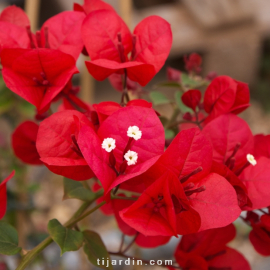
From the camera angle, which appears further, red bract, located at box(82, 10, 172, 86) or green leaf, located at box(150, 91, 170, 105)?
green leaf, located at box(150, 91, 170, 105)

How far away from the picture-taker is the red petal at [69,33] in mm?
430

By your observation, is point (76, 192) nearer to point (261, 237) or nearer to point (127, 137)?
point (127, 137)

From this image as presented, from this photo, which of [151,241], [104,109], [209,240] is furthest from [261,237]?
[104,109]

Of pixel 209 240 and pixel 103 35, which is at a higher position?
pixel 103 35

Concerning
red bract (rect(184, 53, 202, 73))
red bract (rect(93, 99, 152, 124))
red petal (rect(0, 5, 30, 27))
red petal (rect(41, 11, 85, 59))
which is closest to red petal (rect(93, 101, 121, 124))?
red bract (rect(93, 99, 152, 124))

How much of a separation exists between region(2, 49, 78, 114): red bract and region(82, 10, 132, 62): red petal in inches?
1.4

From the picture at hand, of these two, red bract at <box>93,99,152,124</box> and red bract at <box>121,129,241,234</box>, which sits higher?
red bract at <box>93,99,152,124</box>

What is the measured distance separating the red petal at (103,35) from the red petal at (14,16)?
0.13 m

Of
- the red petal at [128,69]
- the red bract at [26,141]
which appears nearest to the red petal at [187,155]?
the red petal at [128,69]

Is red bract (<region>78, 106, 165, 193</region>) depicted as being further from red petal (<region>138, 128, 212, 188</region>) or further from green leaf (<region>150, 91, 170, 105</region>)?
green leaf (<region>150, 91, 170, 105</region>)

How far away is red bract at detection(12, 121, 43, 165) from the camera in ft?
1.54

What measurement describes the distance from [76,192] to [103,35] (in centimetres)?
21

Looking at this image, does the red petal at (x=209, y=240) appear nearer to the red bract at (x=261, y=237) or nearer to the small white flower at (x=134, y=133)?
the red bract at (x=261, y=237)

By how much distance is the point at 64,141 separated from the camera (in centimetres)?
37
